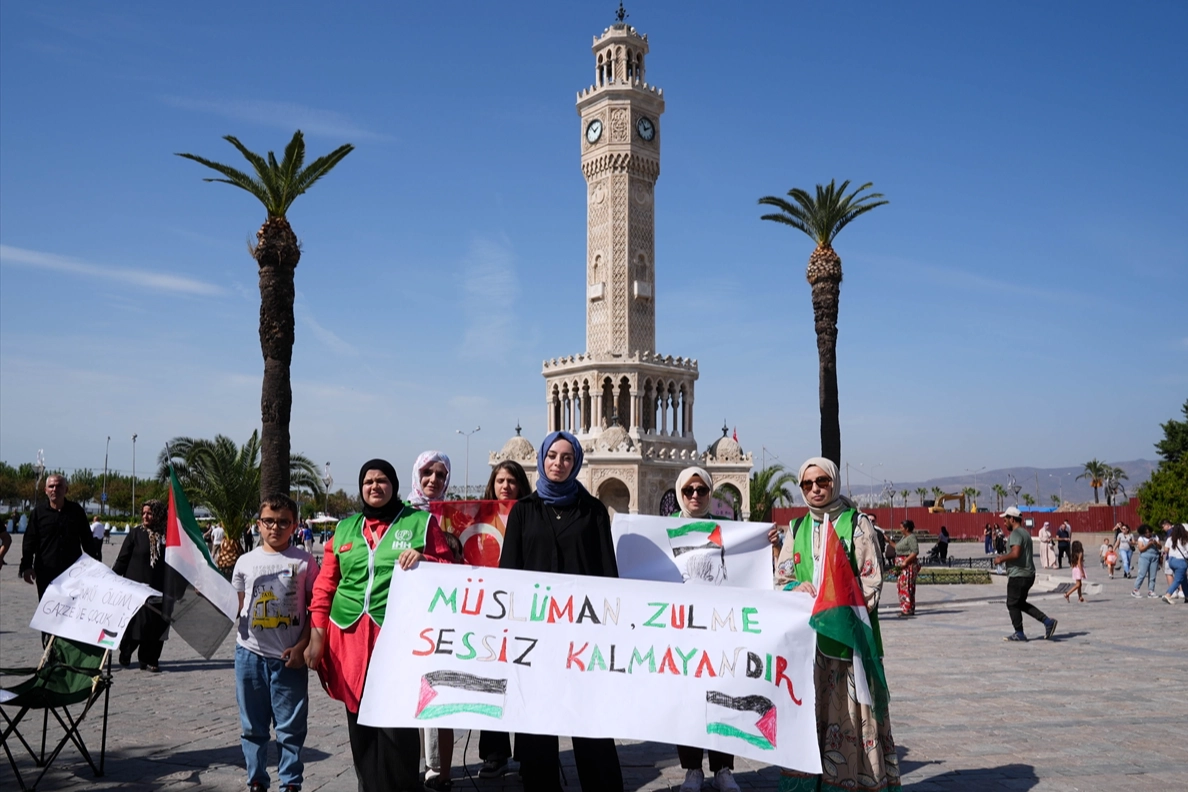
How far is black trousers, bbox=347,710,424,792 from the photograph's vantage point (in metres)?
4.93

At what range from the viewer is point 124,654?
35.7 feet

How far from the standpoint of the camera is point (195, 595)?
6238 millimetres

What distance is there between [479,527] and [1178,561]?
18.3m

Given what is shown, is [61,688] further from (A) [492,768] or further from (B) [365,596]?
(A) [492,768]

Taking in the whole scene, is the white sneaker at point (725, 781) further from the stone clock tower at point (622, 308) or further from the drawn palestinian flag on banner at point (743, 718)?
the stone clock tower at point (622, 308)

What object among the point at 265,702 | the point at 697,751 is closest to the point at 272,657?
the point at 265,702

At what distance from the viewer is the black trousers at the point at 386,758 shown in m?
4.93

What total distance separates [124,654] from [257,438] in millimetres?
18554

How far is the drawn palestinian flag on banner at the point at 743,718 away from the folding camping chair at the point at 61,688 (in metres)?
3.81

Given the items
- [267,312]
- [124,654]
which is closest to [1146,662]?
[124,654]

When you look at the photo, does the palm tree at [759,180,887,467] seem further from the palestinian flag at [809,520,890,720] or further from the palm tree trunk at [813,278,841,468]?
the palestinian flag at [809,520,890,720]

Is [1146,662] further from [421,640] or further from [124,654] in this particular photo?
[124,654]

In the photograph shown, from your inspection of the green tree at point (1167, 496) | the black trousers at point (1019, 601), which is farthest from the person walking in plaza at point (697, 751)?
the green tree at point (1167, 496)

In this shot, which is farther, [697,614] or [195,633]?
[195,633]
